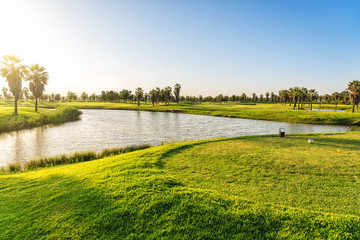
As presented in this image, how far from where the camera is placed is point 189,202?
6102 millimetres

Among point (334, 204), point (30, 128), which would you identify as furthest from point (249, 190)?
point (30, 128)

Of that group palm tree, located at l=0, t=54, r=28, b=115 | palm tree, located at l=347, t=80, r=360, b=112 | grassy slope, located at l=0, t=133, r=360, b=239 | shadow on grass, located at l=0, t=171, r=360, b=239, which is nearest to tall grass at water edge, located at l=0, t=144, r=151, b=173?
grassy slope, located at l=0, t=133, r=360, b=239

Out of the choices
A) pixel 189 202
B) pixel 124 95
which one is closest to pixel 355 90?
pixel 189 202

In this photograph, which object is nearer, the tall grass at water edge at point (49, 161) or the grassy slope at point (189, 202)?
the grassy slope at point (189, 202)

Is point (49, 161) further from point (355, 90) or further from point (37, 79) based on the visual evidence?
point (355, 90)

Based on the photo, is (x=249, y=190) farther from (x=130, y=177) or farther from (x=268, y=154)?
(x=268, y=154)

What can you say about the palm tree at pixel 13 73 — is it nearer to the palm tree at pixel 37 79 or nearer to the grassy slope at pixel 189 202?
the palm tree at pixel 37 79

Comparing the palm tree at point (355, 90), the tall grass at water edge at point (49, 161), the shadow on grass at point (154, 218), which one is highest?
the palm tree at point (355, 90)

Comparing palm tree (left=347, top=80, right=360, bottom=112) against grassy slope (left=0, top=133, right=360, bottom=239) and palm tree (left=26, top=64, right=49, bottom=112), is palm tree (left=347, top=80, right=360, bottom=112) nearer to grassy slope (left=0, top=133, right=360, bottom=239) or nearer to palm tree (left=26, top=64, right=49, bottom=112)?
grassy slope (left=0, top=133, right=360, bottom=239)

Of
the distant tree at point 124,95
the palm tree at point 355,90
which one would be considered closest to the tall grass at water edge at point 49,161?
the palm tree at point 355,90

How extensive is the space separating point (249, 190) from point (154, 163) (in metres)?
5.39

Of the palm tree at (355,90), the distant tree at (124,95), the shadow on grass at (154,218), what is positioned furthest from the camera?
the distant tree at (124,95)

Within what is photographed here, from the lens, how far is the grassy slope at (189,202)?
16.9 ft

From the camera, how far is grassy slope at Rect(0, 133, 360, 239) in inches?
203
